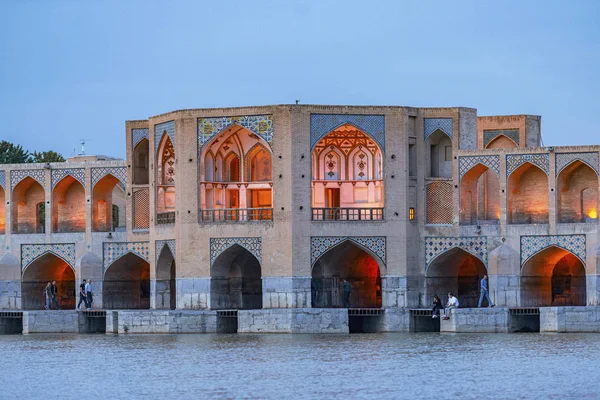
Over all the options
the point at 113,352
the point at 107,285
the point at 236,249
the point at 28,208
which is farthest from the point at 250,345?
the point at 28,208

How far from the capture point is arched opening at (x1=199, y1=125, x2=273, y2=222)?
42.2m

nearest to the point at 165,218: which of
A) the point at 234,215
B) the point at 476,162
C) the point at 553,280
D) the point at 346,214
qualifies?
the point at 234,215

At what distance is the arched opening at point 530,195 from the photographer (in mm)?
42688

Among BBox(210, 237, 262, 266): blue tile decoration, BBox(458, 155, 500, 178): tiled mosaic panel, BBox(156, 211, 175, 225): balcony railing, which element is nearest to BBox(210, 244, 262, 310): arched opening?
BBox(210, 237, 262, 266): blue tile decoration

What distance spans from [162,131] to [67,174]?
352 cm

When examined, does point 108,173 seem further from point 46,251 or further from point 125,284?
point 125,284

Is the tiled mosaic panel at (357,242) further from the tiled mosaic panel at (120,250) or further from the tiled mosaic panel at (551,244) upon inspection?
the tiled mosaic panel at (120,250)

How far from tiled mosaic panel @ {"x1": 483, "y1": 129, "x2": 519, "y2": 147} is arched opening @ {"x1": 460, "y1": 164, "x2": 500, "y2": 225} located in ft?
6.64

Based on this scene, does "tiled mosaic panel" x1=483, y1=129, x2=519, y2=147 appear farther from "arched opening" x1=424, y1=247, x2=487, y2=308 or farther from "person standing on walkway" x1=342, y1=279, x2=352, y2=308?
"person standing on walkway" x1=342, y1=279, x2=352, y2=308

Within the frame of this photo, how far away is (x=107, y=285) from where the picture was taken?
44969 mm

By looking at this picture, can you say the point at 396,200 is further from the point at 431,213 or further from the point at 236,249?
the point at 236,249

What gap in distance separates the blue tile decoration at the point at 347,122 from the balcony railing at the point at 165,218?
403cm

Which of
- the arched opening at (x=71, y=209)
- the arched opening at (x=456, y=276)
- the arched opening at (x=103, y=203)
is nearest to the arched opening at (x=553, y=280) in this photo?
the arched opening at (x=456, y=276)

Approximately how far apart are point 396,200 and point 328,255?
237 centimetres
